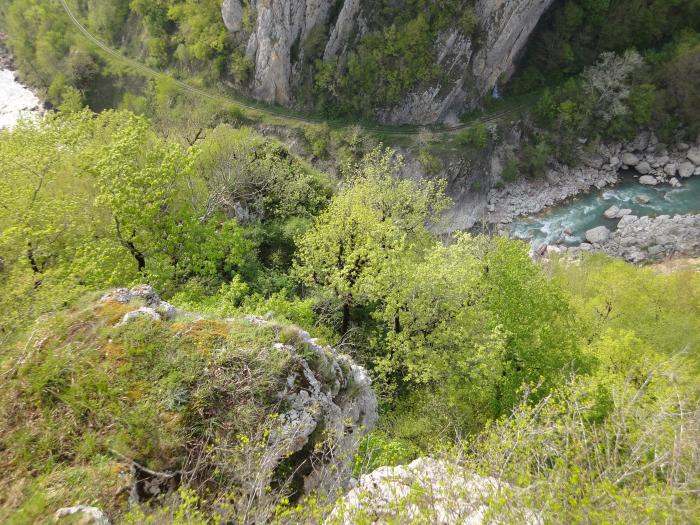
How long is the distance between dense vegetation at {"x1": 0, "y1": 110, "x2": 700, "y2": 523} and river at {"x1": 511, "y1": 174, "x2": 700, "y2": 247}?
1798 centimetres

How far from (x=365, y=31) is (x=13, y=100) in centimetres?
4378

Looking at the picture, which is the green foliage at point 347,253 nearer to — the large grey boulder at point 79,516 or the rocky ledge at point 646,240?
the large grey boulder at point 79,516

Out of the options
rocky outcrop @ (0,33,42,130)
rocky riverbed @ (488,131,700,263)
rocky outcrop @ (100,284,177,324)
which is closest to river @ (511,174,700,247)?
rocky riverbed @ (488,131,700,263)

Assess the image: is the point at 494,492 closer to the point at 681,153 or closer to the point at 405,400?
the point at 405,400

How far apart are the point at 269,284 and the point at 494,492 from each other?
13.8 m

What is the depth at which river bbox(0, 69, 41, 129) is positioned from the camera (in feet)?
162

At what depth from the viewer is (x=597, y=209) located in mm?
42906

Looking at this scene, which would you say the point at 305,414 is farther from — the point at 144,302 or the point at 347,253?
the point at 347,253

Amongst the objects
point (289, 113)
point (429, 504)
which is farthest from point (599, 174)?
point (429, 504)

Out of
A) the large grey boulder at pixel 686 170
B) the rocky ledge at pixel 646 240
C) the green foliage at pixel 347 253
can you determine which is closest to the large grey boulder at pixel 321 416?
the green foliage at pixel 347 253

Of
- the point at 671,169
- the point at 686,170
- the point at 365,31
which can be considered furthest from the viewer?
the point at 671,169

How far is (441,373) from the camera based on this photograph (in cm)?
1591

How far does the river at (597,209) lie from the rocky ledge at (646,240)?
122 centimetres

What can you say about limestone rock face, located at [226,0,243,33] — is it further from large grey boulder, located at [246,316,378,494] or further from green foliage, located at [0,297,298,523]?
large grey boulder, located at [246,316,378,494]
